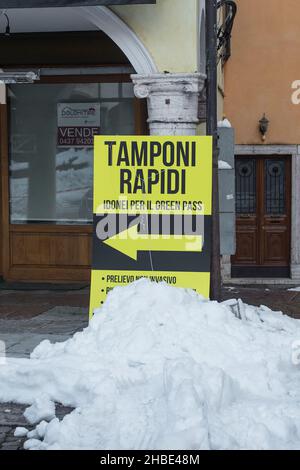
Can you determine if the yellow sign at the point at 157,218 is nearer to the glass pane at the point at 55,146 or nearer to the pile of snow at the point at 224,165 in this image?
the pile of snow at the point at 224,165

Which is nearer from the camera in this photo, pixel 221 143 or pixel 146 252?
pixel 146 252

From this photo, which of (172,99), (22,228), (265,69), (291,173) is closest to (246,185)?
(291,173)

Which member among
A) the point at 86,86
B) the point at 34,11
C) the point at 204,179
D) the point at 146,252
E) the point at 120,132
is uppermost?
the point at 34,11

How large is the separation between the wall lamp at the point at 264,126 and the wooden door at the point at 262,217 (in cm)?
45

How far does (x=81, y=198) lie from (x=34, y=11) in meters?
3.10

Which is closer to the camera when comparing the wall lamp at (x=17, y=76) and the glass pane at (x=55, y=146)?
the wall lamp at (x=17, y=76)

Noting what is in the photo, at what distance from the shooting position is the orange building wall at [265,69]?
12.3 m

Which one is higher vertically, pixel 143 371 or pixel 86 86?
pixel 86 86

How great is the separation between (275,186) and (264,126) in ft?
3.62

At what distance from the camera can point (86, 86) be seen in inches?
436

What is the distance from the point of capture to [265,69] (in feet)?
40.6

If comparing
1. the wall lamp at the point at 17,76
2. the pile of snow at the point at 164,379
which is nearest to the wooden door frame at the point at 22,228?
the wall lamp at the point at 17,76
